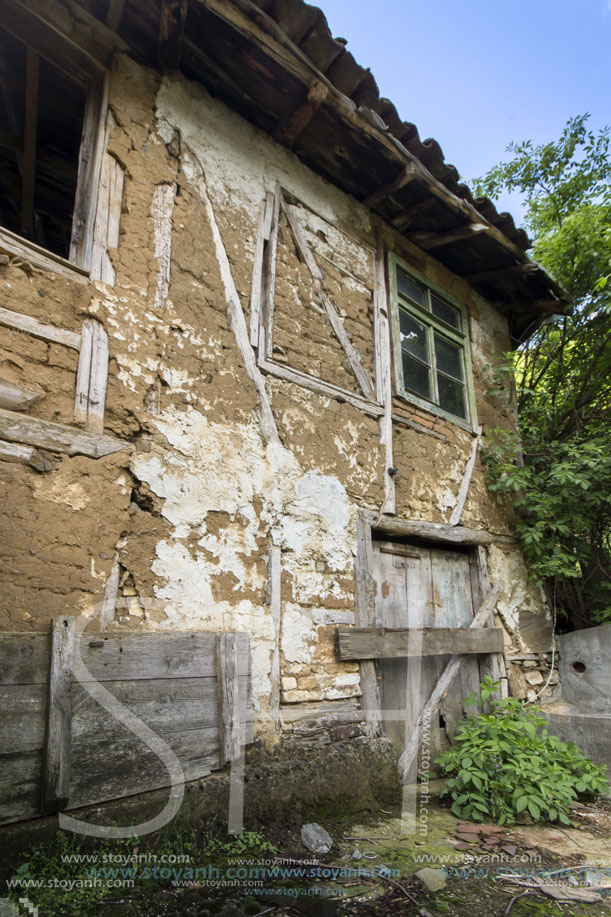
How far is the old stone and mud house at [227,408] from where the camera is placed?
270 centimetres

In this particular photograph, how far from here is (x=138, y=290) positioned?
3295 millimetres

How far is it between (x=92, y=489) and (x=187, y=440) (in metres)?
0.67

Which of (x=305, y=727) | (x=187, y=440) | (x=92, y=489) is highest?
(x=187, y=440)

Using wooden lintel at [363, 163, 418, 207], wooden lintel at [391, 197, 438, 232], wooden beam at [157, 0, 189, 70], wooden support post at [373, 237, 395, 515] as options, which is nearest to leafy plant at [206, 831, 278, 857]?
wooden support post at [373, 237, 395, 515]

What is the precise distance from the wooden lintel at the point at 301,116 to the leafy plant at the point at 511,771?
186 inches

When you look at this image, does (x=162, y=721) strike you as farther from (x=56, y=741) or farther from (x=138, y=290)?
(x=138, y=290)

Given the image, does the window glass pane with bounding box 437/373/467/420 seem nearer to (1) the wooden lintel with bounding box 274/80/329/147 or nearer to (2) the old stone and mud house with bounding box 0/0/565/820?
(2) the old stone and mud house with bounding box 0/0/565/820

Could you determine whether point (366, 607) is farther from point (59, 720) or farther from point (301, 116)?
point (301, 116)

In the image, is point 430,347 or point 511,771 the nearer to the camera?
point 511,771

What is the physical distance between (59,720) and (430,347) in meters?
4.60

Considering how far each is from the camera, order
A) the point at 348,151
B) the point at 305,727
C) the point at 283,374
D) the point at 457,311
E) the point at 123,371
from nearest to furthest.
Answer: the point at 123,371 < the point at 305,727 < the point at 283,374 < the point at 348,151 < the point at 457,311

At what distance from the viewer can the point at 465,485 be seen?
5.29m

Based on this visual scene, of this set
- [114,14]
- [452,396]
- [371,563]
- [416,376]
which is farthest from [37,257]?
[452,396]

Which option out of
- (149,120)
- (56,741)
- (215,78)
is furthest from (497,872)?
(215,78)
